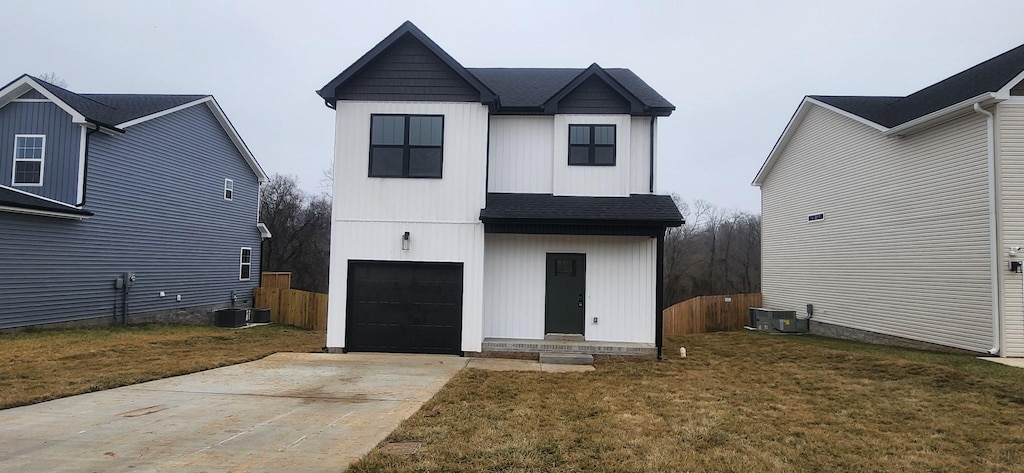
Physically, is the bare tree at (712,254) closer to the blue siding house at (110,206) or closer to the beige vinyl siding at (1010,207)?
the beige vinyl siding at (1010,207)

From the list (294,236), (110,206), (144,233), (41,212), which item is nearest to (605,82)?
(41,212)

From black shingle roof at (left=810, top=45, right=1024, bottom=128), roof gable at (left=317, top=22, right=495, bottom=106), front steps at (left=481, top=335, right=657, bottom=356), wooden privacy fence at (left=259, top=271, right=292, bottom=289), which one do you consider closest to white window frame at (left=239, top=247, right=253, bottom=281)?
wooden privacy fence at (left=259, top=271, right=292, bottom=289)

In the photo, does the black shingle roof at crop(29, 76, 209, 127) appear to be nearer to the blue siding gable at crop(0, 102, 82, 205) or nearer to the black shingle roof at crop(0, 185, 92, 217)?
the blue siding gable at crop(0, 102, 82, 205)

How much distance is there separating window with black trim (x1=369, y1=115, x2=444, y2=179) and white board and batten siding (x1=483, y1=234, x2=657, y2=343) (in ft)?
7.38

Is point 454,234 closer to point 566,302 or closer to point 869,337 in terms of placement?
point 566,302

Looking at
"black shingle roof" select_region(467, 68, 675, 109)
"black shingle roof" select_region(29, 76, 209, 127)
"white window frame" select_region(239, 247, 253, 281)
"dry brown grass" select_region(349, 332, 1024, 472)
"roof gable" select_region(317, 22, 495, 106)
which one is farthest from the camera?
"white window frame" select_region(239, 247, 253, 281)

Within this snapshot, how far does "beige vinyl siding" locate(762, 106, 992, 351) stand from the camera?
41.4ft

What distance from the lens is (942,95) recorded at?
14086mm

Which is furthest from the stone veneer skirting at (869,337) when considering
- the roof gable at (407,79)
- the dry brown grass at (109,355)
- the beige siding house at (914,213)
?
the dry brown grass at (109,355)

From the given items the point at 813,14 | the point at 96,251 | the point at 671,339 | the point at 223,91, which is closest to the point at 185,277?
the point at 96,251

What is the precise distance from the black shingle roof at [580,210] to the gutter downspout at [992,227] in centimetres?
693

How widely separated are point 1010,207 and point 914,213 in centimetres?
253

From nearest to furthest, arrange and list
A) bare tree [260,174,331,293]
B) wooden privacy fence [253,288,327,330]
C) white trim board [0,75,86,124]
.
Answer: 1. white trim board [0,75,86,124]
2. wooden privacy fence [253,288,327,330]
3. bare tree [260,174,331,293]

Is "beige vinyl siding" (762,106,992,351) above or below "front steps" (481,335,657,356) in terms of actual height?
above
